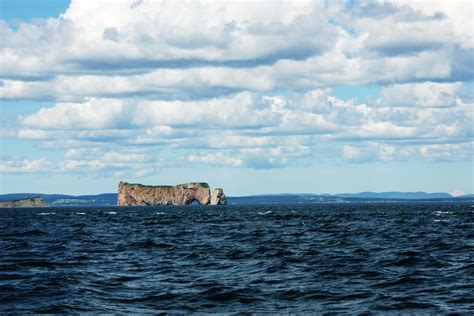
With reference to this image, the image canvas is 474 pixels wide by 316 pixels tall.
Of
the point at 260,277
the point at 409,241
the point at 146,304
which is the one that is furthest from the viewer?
the point at 409,241

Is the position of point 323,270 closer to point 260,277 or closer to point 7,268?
point 260,277

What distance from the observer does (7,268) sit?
4094 cm

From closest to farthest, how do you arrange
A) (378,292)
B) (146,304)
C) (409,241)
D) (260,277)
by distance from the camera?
1. (146,304)
2. (378,292)
3. (260,277)
4. (409,241)

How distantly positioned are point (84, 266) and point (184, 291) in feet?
43.2

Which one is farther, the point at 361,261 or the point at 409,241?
the point at 409,241

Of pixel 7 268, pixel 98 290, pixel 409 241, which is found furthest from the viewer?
pixel 409 241

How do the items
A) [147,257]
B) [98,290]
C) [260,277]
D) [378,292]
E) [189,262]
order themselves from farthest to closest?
[147,257] → [189,262] → [260,277] → [98,290] → [378,292]

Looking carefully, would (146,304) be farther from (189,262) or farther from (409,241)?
(409,241)

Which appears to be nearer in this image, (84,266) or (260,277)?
(260,277)

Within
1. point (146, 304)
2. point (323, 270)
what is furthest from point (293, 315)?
point (323, 270)

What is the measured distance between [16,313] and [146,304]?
18.0ft

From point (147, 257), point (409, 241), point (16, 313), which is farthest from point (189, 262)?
point (409, 241)

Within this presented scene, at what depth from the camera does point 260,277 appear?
120 feet

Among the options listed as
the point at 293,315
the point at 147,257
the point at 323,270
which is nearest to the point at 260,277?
the point at 323,270
